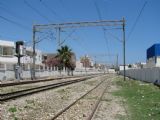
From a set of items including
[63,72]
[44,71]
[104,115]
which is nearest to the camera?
[104,115]

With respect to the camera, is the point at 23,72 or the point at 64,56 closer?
the point at 23,72

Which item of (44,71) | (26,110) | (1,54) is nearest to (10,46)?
(1,54)

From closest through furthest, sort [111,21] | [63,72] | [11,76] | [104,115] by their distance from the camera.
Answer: [104,115] < [111,21] < [11,76] < [63,72]

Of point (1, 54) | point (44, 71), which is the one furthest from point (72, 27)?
point (1, 54)

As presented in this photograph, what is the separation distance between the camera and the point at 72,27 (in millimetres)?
53594

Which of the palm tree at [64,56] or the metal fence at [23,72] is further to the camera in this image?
the palm tree at [64,56]

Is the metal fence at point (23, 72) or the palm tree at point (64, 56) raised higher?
the palm tree at point (64, 56)

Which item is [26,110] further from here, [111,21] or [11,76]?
[11,76]

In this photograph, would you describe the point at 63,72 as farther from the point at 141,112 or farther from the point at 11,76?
the point at 141,112

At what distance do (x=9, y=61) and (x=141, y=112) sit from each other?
2881 inches

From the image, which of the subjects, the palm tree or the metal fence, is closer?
the metal fence

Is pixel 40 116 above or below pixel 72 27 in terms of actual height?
below

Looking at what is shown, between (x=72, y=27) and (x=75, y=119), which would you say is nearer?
(x=75, y=119)

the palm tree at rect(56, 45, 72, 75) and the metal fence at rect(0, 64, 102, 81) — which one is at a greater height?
the palm tree at rect(56, 45, 72, 75)
